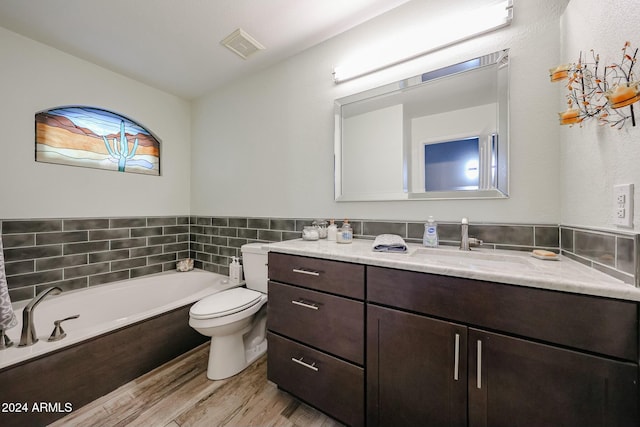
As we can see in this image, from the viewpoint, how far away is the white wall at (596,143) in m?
0.71

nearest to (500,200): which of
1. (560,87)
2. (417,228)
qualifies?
(417,228)

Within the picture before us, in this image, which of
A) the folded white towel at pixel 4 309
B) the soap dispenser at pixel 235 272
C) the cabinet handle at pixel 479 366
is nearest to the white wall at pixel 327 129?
the soap dispenser at pixel 235 272

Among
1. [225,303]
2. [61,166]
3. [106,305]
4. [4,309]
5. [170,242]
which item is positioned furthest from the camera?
[170,242]

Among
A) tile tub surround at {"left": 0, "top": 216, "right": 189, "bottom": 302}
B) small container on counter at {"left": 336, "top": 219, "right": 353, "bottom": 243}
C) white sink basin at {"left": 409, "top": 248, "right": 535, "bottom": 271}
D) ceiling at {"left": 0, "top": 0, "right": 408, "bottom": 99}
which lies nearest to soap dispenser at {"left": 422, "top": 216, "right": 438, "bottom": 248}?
white sink basin at {"left": 409, "top": 248, "right": 535, "bottom": 271}

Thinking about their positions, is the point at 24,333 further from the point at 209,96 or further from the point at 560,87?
the point at 560,87

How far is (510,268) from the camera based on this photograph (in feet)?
2.95

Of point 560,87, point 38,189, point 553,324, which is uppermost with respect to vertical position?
point 560,87

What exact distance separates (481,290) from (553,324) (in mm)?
195

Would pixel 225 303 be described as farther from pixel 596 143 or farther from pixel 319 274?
pixel 596 143

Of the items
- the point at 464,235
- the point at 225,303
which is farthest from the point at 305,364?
the point at 464,235

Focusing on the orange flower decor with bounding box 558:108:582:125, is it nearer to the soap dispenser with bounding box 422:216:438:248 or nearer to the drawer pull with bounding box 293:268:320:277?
the soap dispenser with bounding box 422:216:438:248

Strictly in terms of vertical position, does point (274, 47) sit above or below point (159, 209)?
above

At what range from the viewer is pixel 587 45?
92 centimetres

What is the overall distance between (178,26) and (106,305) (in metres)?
2.32
